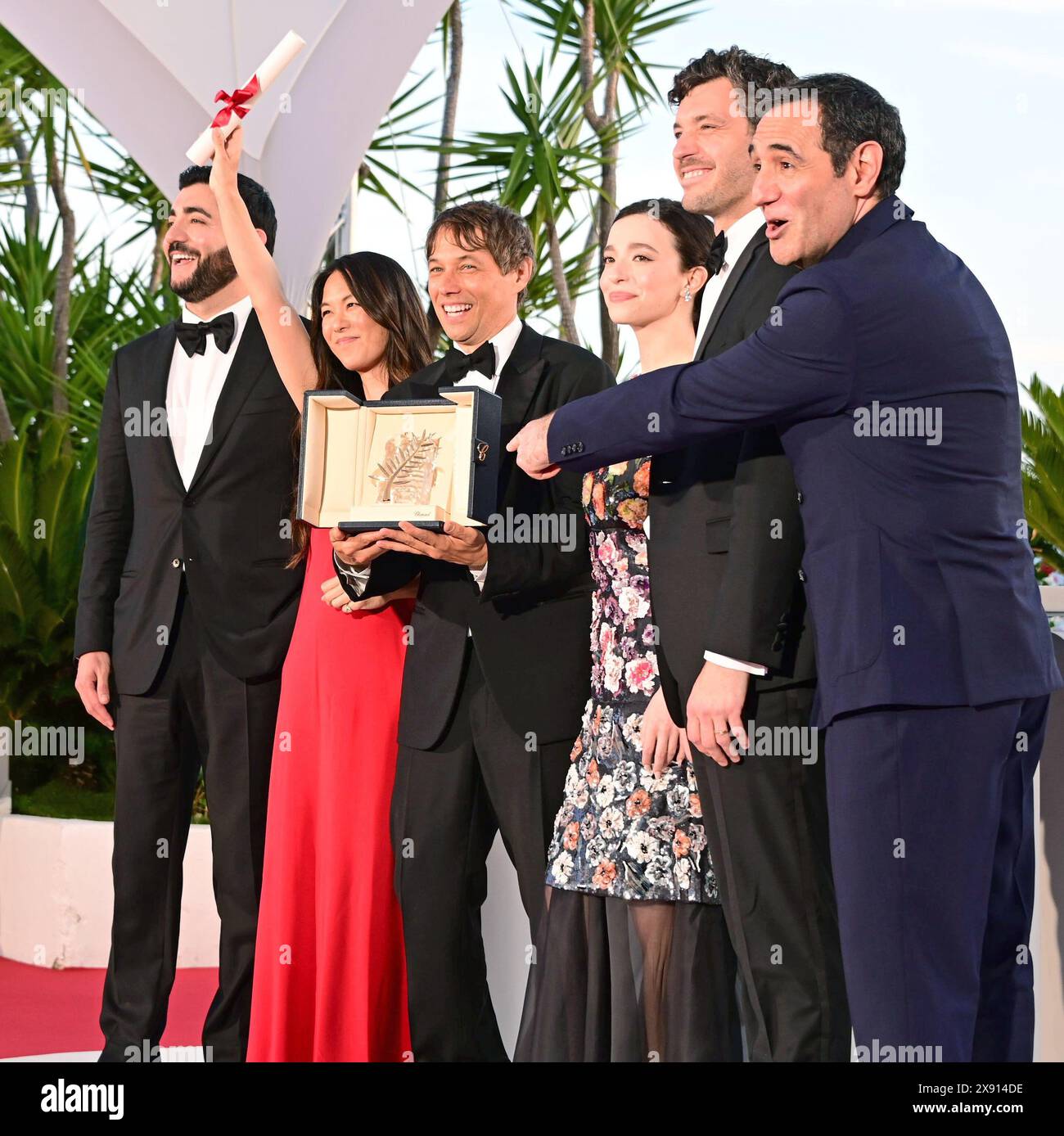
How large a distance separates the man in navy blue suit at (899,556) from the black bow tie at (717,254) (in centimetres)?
36

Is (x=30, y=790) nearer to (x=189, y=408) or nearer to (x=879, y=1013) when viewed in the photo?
(x=189, y=408)

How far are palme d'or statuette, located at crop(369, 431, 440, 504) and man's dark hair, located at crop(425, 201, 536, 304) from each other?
1.62 feet

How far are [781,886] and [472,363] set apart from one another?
131 cm

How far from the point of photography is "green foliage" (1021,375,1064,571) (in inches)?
310

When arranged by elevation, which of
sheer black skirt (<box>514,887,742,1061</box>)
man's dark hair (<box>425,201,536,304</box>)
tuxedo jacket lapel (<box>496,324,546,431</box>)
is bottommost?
sheer black skirt (<box>514,887,742,1061</box>)

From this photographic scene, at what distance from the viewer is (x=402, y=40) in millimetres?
5531

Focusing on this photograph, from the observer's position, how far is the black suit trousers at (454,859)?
298 centimetres

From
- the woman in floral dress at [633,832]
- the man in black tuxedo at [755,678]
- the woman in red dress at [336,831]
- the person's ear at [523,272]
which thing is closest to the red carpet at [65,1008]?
the woman in red dress at [336,831]

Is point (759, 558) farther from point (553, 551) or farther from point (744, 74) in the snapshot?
point (744, 74)

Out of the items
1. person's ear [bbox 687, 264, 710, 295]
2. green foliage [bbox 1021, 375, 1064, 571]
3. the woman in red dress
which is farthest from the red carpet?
green foliage [bbox 1021, 375, 1064, 571]

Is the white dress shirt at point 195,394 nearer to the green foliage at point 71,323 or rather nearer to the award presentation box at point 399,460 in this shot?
the award presentation box at point 399,460

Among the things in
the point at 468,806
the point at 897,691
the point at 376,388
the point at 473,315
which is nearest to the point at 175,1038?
the point at 468,806

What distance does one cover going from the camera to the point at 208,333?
141 inches

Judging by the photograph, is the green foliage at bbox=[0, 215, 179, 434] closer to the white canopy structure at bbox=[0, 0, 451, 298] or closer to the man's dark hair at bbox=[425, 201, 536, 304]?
the white canopy structure at bbox=[0, 0, 451, 298]
